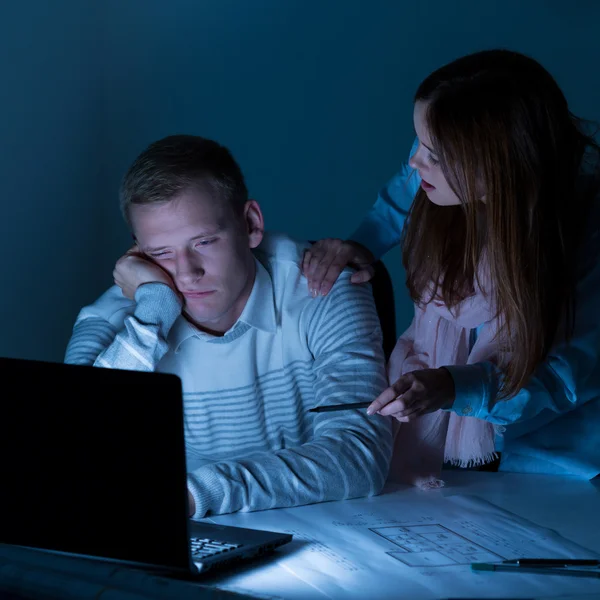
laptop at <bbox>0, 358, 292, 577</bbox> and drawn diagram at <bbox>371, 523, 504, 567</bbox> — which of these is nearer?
laptop at <bbox>0, 358, 292, 577</bbox>

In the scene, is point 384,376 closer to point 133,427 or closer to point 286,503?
point 286,503

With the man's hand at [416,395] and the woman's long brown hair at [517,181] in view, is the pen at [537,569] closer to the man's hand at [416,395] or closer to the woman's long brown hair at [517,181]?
the man's hand at [416,395]

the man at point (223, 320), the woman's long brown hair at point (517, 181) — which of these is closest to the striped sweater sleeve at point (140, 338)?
the man at point (223, 320)

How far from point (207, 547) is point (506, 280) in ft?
2.17

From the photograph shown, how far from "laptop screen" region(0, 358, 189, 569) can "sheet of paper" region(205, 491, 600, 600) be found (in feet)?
0.42

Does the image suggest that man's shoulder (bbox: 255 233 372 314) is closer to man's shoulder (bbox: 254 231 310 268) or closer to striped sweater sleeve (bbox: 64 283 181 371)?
man's shoulder (bbox: 254 231 310 268)

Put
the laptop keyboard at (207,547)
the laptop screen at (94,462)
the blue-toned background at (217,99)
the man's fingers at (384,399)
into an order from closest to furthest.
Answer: the laptop screen at (94,462) → the laptop keyboard at (207,547) → the man's fingers at (384,399) → the blue-toned background at (217,99)

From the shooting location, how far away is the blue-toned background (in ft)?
8.84

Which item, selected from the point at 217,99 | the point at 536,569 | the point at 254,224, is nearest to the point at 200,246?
the point at 254,224

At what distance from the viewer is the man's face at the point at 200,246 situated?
1.61 m

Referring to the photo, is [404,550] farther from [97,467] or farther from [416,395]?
[97,467]

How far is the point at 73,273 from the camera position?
299cm

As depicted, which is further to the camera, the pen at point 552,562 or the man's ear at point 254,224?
the man's ear at point 254,224

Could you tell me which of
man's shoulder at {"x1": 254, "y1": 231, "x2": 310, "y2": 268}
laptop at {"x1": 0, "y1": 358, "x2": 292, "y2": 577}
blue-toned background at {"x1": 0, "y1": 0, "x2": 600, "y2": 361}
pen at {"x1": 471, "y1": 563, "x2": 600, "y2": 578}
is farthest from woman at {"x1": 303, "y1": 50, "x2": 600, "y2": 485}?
blue-toned background at {"x1": 0, "y1": 0, "x2": 600, "y2": 361}
